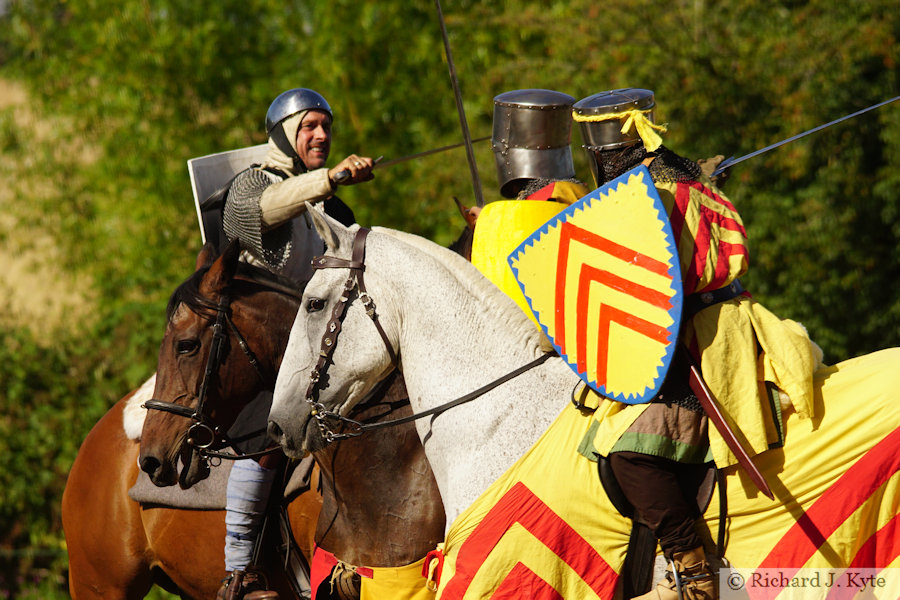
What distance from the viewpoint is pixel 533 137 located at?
452 centimetres

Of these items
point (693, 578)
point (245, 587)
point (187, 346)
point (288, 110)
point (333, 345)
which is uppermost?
point (288, 110)

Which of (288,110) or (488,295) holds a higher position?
(288,110)

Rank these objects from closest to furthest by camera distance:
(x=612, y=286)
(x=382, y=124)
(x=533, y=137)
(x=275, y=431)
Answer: (x=612, y=286) < (x=275, y=431) < (x=533, y=137) < (x=382, y=124)

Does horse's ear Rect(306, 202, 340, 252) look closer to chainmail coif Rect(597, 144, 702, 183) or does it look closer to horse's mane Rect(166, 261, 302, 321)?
chainmail coif Rect(597, 144, 702, 183)

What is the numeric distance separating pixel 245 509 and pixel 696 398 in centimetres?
237

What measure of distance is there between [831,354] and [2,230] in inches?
372

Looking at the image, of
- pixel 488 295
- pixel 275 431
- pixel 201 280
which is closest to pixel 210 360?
pixel 201 280

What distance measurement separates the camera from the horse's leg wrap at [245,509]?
14.0 ft

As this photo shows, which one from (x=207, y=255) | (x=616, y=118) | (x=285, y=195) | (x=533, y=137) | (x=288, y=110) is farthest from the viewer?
(x=207, y=255)

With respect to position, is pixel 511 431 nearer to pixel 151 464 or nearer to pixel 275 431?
pixel 275 431

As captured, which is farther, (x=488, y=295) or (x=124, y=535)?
(x=124, y=535)

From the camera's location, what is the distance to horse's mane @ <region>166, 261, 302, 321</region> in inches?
168

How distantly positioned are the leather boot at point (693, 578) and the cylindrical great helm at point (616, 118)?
1.22m

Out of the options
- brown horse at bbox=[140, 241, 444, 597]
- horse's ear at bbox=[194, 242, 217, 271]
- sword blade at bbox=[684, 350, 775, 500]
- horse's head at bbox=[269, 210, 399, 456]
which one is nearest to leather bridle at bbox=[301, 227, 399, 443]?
horse's head at bbox=[269, 210, 399, 456]
